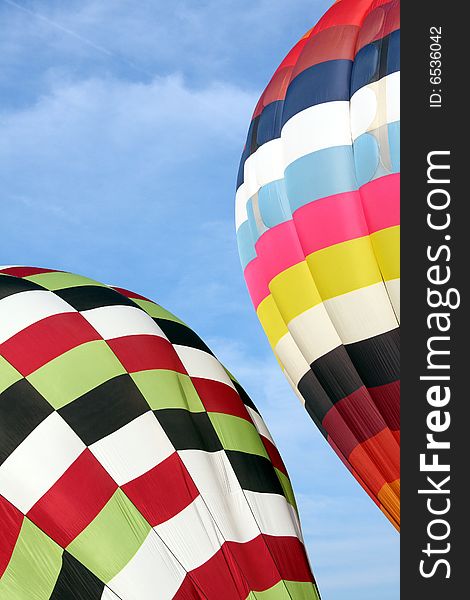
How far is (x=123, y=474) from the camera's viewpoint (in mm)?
4828

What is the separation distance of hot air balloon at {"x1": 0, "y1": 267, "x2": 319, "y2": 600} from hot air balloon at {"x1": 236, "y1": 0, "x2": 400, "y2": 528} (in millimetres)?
999

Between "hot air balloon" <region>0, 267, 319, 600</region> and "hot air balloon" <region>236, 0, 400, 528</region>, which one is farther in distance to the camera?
"hot air balloon" <region>236, 0, 400, 528</region>

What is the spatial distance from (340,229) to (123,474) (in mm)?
2178

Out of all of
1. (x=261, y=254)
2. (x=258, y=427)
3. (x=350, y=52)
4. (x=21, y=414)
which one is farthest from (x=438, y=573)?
(x=350, y=52)

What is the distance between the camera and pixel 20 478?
15.7 ft

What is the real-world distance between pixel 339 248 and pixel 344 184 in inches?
15.9

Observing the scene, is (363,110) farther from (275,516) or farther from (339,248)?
(275,516)

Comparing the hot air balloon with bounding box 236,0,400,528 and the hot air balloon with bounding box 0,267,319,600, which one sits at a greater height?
the hot air balloon with bounding box 236,0,400,528

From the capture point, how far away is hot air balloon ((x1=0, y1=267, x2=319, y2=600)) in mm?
4664

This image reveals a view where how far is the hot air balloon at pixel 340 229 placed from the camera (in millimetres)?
5988

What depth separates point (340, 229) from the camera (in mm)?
6137

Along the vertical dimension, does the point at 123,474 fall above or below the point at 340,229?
below

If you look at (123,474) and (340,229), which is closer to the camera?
(123,474)

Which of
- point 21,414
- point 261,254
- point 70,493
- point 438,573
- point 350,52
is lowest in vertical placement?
point 438,573
